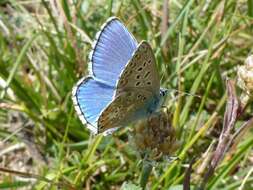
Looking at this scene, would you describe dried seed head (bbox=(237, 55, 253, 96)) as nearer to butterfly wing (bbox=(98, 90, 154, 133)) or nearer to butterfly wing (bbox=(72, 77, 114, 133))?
butterfly wing (bbox=(98, 90, 154, 133))

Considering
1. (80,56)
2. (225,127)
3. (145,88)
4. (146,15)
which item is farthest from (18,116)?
(225,127)

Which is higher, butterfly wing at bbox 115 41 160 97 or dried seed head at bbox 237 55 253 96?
butterfly wing at bbox 115 41 160 97

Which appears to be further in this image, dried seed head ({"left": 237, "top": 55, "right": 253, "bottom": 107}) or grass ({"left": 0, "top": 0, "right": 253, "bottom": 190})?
grass ({"left": 0, "top": 0, "right": 253, "bottom": 190})

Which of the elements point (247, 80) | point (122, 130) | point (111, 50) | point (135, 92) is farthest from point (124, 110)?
point (122, 130)

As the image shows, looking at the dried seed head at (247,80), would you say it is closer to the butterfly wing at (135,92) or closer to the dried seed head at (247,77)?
the dried seed head at (247,77)

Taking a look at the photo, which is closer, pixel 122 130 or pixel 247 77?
pixel 247 77

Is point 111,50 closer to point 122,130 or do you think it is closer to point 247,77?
point 247,77

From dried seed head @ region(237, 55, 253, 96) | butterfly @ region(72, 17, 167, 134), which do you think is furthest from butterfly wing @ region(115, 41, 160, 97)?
dried seed head @ region(237, 55, 253, 96)

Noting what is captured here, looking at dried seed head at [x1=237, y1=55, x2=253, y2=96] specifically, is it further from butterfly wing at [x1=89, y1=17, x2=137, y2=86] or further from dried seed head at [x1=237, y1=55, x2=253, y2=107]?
butterfly wing at [x1=89, y1=17, x2=137, y2=86]

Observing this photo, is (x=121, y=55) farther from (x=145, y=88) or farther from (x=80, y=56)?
(x=80, y=56)
